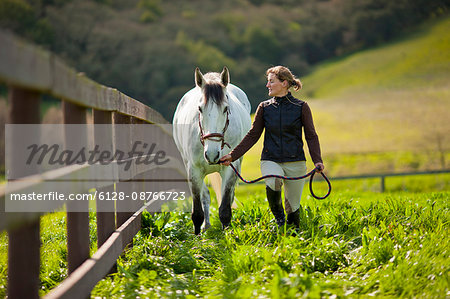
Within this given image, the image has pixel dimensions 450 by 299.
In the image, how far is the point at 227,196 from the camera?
578 centimetres

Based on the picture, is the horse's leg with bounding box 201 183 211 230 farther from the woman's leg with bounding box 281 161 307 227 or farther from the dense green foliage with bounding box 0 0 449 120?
the dense green foliage with bounding box 0 0 449 120

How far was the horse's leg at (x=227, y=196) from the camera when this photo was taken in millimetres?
5641

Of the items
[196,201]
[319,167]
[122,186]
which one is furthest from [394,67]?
[122,186]

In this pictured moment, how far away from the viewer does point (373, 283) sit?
326 centimetres

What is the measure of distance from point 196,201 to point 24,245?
3.52m

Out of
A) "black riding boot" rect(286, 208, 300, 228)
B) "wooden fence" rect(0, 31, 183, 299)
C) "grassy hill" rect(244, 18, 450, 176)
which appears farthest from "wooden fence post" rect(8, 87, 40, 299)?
"grassy hill" rect(244, 18, 450, 176)

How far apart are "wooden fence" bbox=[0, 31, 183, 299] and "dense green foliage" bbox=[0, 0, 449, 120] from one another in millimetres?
61715

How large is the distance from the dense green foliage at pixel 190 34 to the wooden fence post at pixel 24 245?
205 feet

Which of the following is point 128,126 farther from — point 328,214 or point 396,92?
point 396,92

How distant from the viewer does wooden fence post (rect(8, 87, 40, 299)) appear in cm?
236

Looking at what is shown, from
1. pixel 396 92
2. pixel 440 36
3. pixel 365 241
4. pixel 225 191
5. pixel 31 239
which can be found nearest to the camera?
pixel 31 239

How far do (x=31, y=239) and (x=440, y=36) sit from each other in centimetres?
8780

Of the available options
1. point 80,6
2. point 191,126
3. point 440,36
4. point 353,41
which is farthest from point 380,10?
point 191,126

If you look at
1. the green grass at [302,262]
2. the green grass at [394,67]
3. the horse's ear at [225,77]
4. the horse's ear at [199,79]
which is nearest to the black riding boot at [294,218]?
the green grass at [302,262]
